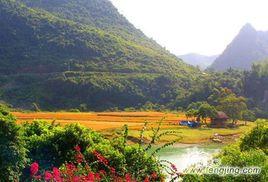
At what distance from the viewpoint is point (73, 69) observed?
126 m

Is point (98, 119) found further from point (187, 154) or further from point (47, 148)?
point (47, 148)

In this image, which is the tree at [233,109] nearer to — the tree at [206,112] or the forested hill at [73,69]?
the tree at [206,112]

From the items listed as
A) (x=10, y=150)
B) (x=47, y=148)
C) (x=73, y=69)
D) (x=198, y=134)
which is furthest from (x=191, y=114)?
(x=10, y=150)

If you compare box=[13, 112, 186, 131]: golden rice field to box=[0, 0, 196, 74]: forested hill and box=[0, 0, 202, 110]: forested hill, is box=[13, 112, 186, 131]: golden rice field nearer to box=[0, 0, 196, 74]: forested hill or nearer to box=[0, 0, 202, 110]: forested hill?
box=[0, 0, 202, 110]: forested hill

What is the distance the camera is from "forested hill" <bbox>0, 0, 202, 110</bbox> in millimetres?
112250

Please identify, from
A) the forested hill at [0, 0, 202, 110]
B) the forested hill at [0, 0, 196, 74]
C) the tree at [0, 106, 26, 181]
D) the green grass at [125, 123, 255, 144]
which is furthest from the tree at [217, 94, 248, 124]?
the tree at [0, 106, 26, 181]

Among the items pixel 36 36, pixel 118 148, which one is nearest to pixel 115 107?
pixel 36 36

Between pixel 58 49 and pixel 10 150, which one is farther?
pixel 58 49

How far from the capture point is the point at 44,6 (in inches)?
7347

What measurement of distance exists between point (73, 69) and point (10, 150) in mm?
105261

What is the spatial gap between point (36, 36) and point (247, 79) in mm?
58710

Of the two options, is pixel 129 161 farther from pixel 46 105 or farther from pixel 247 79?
pixel 247 79

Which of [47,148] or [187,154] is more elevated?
[47,148]

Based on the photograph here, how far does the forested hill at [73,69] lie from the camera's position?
112 metres
